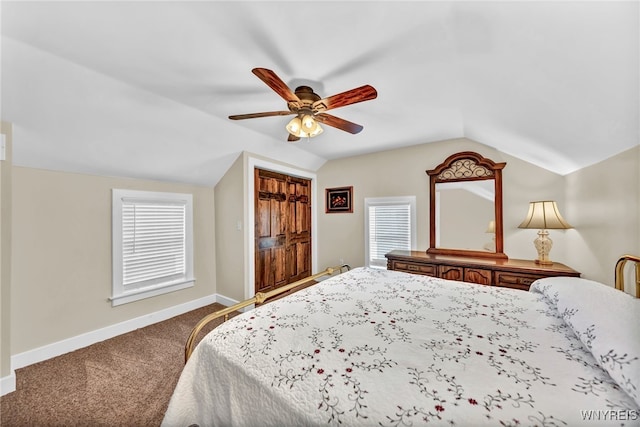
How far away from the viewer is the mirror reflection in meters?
2.90

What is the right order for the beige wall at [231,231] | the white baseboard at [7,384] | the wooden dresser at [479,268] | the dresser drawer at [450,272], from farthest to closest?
1. the beige wall at [231,231]
2. the dresser drawer at [450,272]
3. the wooden dresser at [479,268]
4. the white baseboard at [7,384]

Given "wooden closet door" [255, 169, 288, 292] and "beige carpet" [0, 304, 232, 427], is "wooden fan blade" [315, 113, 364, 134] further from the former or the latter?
"beige carpet" [0, 304, 232, 427]

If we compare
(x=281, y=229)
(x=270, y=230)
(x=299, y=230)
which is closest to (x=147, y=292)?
(x=270, y=230)

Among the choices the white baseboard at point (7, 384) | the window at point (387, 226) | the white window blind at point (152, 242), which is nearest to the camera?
the white baseboard at point (7, 384)

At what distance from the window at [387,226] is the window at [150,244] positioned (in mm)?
2791

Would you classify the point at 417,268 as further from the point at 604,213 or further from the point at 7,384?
the point at 7,384

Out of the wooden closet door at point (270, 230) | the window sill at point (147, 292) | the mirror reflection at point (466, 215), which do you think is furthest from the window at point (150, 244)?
the mirror reflection at point (466, 215)

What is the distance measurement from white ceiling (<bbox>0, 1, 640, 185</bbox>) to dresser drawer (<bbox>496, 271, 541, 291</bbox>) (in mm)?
1168

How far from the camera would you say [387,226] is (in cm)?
372

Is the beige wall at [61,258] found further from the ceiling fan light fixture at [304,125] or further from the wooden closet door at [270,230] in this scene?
the ceiling fan light fixture at [304,125]

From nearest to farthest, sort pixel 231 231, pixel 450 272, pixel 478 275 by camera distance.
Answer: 1. pixel 478 275
2. pixel 450 272
3. pixel 231 231

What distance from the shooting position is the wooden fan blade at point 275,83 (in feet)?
4.41

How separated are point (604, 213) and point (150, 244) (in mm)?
4705

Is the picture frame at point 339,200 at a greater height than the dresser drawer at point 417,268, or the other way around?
the picture frame at point 339,200
